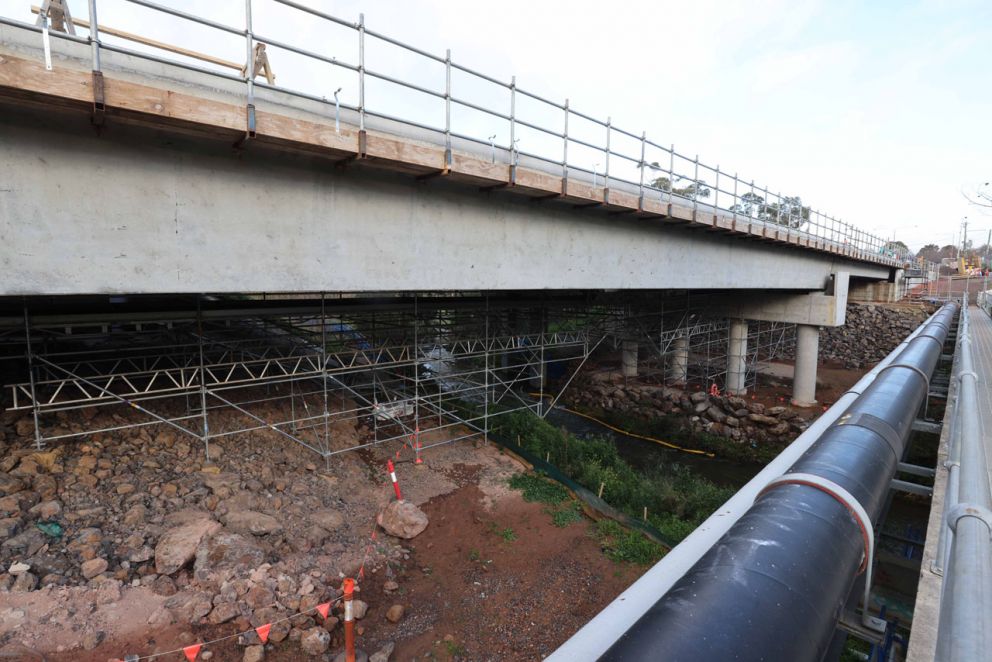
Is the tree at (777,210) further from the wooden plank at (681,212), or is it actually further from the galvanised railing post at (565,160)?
the galvanised railing post at (565,160)

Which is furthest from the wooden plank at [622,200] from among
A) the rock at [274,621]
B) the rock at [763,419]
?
the rock at [763,419]

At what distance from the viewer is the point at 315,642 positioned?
19.3 feet

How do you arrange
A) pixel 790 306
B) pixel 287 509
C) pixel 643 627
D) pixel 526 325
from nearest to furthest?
pixel 643 627, pixel 287 509, pixel 790 306, pixel 526 325

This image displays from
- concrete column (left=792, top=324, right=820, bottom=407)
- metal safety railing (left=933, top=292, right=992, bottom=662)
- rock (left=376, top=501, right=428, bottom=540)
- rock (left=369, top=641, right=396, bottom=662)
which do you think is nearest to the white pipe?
metal safety railing (left=933, top=292, right=992, bottom=662)

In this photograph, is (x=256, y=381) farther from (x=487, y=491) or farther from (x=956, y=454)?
(x=956, y=454)

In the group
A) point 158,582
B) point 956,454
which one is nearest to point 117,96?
point 158,582

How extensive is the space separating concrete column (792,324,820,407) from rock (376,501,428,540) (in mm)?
16985

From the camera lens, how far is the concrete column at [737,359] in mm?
19375

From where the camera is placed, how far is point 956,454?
12.0ft

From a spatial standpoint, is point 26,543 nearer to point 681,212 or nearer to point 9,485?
point 9,485

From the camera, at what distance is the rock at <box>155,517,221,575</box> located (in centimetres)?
662

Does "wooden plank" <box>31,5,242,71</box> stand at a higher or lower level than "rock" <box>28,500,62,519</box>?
higher

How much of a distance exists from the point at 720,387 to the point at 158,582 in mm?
21116

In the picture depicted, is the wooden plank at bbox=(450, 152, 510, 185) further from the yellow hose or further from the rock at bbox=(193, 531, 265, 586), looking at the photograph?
the yellow hose
